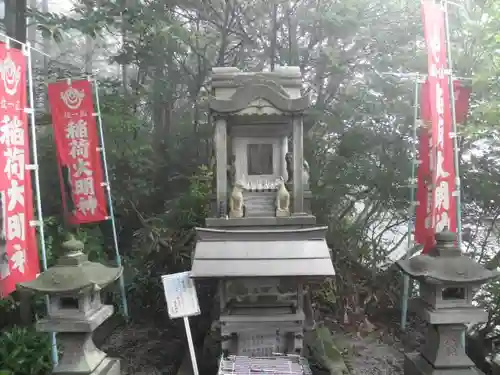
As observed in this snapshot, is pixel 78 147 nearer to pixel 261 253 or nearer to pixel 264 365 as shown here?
pixel 261 253

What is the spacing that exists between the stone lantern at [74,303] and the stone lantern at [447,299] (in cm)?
382

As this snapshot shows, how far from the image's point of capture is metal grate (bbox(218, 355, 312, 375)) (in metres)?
5.44

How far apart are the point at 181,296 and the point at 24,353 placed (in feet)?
9.08

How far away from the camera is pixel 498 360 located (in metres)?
5.50

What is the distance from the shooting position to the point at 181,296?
5535 millimetres

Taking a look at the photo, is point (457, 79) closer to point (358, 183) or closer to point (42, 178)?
point (358, 183)

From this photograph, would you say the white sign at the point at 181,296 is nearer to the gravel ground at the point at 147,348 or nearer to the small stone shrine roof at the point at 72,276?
the small stone shrine roof at the point at 72,276

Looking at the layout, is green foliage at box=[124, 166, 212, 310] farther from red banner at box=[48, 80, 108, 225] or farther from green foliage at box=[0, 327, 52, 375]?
green foliage at box=[0, 327, 52, 375]

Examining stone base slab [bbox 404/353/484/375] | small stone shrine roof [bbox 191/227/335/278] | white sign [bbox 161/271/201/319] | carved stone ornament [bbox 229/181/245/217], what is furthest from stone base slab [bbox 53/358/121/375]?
stone base slab [bbox 404/353/484/375]

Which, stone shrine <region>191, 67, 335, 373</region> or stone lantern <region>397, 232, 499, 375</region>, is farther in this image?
stone shrine <region>191, 67, 335, 373</region>

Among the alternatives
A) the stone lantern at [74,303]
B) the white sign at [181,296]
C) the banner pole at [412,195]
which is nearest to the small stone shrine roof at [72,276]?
the stone lantern at [74,303]

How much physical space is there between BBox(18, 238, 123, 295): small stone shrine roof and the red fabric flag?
442 centimetres

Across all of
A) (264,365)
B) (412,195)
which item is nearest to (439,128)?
(412,195)

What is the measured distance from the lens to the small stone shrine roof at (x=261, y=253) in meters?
5.19
